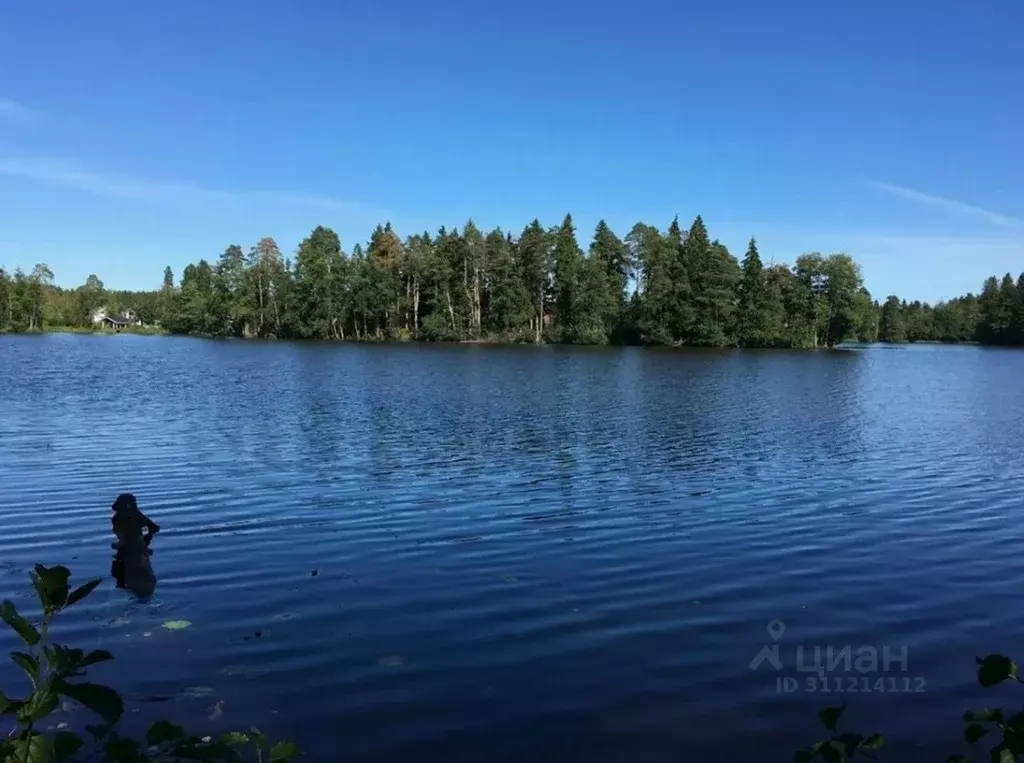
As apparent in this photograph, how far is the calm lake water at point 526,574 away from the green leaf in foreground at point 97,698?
145 inches

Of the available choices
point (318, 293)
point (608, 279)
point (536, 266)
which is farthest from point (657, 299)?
point (318, 293)

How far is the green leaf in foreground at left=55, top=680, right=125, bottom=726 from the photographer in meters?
3.12

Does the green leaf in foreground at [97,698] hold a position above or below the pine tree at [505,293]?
below

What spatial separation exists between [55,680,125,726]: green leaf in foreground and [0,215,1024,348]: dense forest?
117m

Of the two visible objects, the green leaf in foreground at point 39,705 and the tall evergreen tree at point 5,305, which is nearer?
the green leaf in foreground at point 39,705

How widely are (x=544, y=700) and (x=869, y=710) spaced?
3248 mm

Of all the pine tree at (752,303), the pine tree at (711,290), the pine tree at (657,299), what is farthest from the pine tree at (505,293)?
the pine tree at (752,303)

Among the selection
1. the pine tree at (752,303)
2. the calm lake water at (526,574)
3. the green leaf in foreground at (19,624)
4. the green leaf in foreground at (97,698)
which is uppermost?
the pine tree at (752,303)

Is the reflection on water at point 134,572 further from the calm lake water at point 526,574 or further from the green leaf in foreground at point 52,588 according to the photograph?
the green leaf in foreground at point 52,588

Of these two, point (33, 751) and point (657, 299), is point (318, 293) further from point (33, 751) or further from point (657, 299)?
point (33, 751)

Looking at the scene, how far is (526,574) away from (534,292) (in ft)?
378

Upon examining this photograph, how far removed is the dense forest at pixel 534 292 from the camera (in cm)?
11912

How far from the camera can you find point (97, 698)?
3184mm

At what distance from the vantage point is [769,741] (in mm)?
6953
